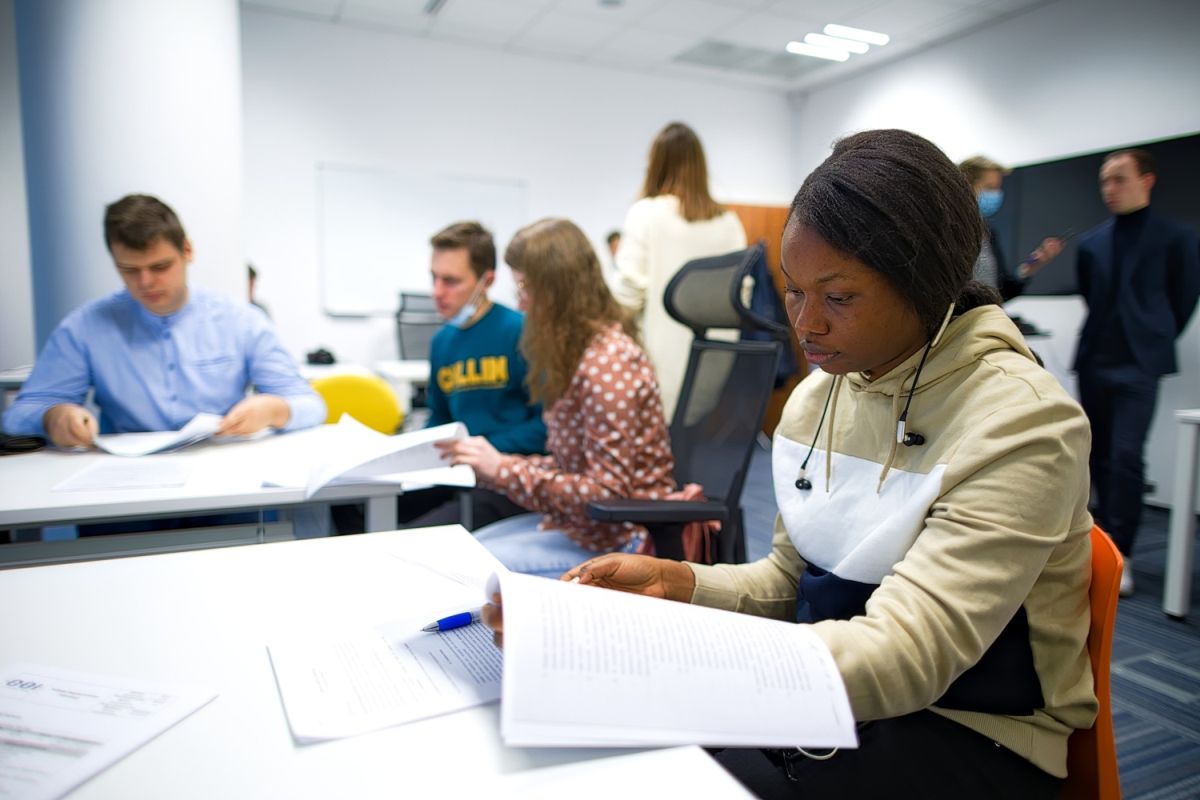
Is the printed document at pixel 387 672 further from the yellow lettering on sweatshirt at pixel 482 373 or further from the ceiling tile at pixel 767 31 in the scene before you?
the ceiling tile at pixel 767 31

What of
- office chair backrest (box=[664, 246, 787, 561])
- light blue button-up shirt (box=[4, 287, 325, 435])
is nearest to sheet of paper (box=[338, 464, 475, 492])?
office chair backrest (box=[664, 246, 787, 561])

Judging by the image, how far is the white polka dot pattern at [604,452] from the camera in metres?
1.53

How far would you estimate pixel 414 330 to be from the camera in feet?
15.4

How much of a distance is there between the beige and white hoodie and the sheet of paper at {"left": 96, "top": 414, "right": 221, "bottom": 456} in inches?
50.2

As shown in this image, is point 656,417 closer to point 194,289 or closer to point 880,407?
point 880,407

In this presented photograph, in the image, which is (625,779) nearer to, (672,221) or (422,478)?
(422,478)

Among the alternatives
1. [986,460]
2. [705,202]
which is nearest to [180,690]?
[986,460]

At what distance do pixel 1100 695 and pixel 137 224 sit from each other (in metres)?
2.05

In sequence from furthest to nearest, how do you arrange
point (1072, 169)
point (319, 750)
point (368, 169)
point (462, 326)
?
point (368, 169) < point (1072, 169) < point (462, 326) < point (319, 750)

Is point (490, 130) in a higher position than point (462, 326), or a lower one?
higher

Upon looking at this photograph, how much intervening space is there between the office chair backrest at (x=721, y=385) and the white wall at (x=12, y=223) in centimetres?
252

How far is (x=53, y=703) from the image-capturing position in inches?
24.9

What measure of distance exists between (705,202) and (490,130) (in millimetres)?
2930

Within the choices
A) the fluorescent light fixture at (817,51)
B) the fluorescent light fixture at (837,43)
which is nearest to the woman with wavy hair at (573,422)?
the fluorescent light fixture at (837,43)
